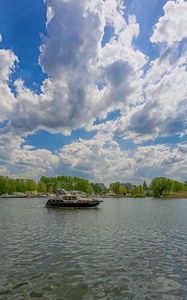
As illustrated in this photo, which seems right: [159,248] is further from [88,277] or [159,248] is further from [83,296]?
[83,296]

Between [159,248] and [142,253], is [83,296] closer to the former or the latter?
[142,253]

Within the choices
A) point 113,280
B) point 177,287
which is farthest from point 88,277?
point 177,287

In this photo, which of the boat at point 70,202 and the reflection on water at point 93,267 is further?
the boat at point 70,202

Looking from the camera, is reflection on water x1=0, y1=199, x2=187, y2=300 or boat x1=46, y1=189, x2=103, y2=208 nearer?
reflection on water x1=0, y1=199, x2=187, y2=300

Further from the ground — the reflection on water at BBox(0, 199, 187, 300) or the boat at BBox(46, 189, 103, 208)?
the boat at BBox(46, 189, 103, 208)

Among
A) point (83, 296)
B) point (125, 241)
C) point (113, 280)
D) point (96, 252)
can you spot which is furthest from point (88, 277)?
point (125, 241)

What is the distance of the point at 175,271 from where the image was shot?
21.1 m

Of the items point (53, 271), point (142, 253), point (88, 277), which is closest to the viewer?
point (88, 277)

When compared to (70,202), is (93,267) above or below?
below

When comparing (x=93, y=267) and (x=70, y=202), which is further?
(x=70, y=202)

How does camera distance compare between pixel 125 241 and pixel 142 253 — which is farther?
pixel 125 241

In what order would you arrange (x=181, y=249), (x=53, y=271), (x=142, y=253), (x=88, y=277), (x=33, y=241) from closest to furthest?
1. (x=88, y=277)
2. (x=53, y=271)
3. (x=142, y=253)
4. (x=181, y=249)
5. (x=33, y=241)

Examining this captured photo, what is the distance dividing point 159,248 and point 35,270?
12.8 meters

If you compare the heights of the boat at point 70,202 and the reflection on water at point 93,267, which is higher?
the boat at point 70,202
